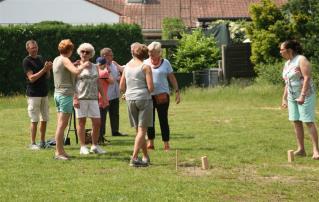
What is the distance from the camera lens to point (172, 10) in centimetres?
4728

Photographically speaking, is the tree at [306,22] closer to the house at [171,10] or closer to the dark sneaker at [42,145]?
the dark sneaker at [42,145]

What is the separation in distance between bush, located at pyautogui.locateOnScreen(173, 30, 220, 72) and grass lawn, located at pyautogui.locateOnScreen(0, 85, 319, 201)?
43.6ft

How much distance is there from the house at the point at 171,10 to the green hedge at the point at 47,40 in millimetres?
15252

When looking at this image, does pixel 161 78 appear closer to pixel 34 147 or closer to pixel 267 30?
pixel 34 147

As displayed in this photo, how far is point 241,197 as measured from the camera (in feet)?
26.1

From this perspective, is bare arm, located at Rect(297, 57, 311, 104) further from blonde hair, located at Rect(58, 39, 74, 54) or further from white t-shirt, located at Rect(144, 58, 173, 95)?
blonde hair, located at Rect(58, 39, 74, 54)

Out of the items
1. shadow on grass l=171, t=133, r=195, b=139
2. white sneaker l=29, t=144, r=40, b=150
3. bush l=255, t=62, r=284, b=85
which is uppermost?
bush l=255, t=62, r=284, b=85

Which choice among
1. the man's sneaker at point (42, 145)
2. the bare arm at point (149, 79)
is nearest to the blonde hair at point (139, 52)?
the bare arm at point (149, 79)

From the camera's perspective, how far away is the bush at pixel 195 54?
2948 cm

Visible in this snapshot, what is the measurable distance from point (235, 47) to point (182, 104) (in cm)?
672

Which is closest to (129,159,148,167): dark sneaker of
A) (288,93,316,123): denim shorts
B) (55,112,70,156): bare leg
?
(55,112,70,156): bare leg

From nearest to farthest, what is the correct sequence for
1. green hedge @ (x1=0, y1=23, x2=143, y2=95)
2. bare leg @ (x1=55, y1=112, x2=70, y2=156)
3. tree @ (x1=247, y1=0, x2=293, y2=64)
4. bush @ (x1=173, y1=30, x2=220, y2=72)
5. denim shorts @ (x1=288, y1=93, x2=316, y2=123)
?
1. bare leg @ (x1=55, y1=112, x2=70, y2=156)
2. denim shorts @ (x1=288, y1=93, x2=316, y2=123)
3. tree @ (x1=247, y1=0, x2=293, y2=64)
4. green hedge @ (x1=0, y1=23, x2=143, y2=95)
5. bush @ (x1=173, y1=30, x2=220, y2=72)

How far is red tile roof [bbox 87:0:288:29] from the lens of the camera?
45.7 metres

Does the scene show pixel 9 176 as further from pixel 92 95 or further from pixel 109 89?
pixel 109 89
